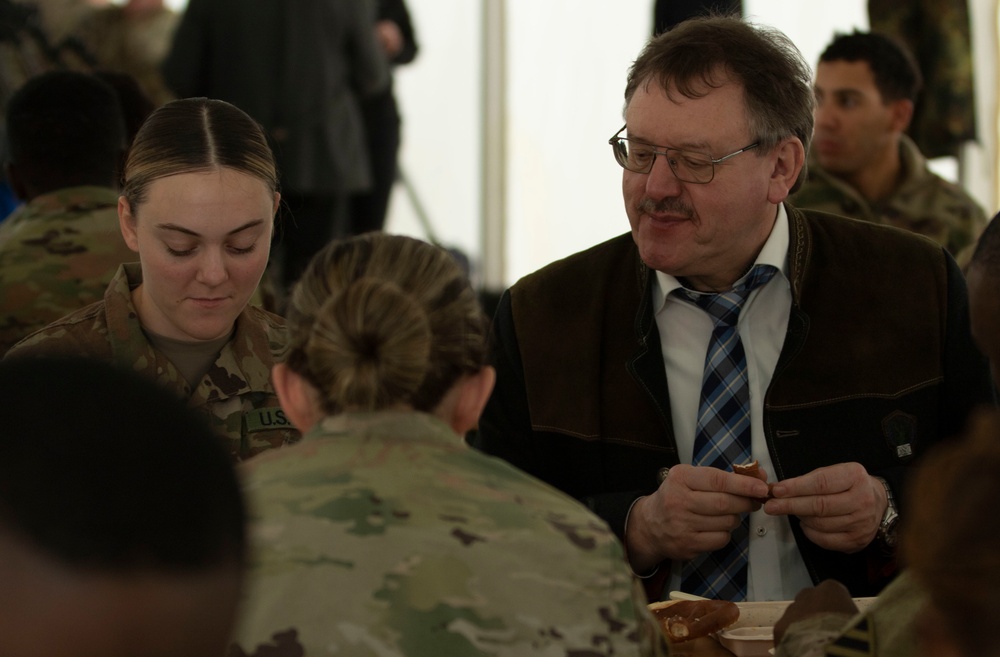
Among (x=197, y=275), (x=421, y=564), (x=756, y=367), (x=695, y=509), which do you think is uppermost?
(x=197, y=275)

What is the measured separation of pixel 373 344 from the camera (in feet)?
5.65

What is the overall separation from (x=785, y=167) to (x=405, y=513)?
1.53 meters

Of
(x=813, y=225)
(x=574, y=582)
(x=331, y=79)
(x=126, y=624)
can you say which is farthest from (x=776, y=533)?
(x=331, y=79)

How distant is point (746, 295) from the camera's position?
280 cm

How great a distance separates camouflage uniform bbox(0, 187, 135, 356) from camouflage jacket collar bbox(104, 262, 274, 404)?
65cm

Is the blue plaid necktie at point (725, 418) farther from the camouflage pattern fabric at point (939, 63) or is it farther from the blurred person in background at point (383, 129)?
the blurred person in background at point (383, 129)

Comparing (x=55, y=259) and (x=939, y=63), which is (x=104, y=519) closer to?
(x=55, y=259)

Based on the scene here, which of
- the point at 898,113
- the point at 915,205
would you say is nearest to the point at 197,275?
the point at 915,205

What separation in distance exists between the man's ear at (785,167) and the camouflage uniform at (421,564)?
132cm

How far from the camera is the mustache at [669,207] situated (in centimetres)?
276

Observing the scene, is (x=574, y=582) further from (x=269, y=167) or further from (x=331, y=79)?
(x=331, y=79)

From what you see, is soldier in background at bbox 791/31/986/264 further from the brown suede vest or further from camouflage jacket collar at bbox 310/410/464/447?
camouflage jacket collar at bbox 310/410/464/447

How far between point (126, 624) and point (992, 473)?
0.73 metres

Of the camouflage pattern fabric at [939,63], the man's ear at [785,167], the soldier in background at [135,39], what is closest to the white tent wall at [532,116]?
the camouflage pattern fabric at [939,63]
